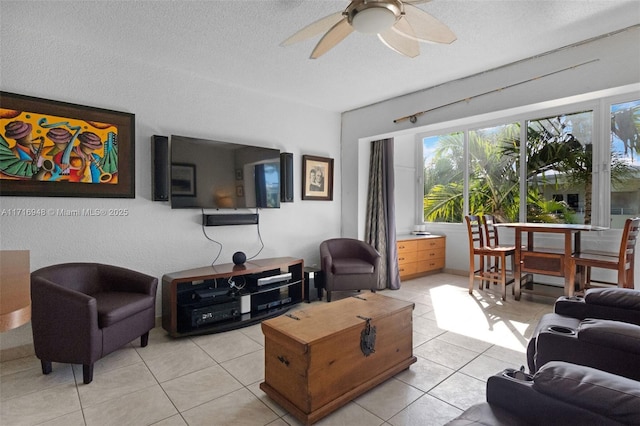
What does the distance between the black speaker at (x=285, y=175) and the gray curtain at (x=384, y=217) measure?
1316 mm

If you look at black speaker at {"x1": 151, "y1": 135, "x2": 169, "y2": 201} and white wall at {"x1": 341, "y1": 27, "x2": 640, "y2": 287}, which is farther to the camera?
black speaker at {"x1": 151, "y1": 135, "x2": 169, "y2": 201}

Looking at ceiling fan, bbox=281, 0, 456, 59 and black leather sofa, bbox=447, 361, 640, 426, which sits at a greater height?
ceiling fan, bbox=281, 0, 456, 59

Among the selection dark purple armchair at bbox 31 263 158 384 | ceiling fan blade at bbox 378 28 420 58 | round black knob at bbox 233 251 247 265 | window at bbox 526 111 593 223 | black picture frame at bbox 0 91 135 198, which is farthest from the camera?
window at bbox 526 111 593 223

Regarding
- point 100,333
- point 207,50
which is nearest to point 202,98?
point 207,50

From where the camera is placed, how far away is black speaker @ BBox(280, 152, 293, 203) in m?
4.14

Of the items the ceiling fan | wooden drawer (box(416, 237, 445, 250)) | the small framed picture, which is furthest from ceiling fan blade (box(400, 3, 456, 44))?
wooden drawer (box(416, 237, 445, 250))

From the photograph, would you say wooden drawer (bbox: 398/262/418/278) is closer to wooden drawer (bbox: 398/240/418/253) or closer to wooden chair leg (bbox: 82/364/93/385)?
wooden drawer (bbox: 398/240/418/253)

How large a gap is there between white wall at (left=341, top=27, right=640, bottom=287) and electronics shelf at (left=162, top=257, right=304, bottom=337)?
1.57 metres

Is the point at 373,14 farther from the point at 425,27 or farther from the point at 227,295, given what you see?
the point at 227,295

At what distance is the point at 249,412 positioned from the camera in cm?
186

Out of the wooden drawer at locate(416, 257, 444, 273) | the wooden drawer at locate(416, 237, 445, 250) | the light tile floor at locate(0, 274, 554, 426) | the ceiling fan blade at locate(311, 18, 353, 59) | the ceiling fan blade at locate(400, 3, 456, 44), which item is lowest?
A: the light tile floor at locate(0, 274, 554, 426)

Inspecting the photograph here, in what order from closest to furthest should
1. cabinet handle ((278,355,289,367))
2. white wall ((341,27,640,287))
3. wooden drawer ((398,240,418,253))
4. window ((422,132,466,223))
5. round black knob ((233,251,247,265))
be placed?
cabinet handle ((278,355,289,367)) < white wall ((341,27,640,287)) < round black knob ((233,251,247,265)) < wooden drawer ((398,240,418,253)) < window ((422,132,466,223))

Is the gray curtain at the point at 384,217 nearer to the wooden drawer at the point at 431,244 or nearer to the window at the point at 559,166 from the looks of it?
the wooden drawer at the point at 431,244

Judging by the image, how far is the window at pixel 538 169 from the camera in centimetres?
398
